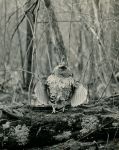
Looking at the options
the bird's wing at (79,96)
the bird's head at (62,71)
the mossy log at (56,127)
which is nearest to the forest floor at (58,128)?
the mossy log at (56,127)

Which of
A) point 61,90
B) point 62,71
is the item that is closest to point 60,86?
point 61,90

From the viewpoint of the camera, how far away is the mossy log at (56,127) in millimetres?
4270

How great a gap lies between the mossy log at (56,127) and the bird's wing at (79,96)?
141 mm

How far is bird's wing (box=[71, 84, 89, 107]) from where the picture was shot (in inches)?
189

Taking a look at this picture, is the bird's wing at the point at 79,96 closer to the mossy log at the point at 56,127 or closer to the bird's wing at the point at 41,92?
the mossy log at the point at 56,127

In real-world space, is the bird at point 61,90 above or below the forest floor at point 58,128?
above

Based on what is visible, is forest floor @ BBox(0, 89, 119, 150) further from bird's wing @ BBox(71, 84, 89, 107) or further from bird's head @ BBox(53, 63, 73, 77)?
bird's head @ BBox(53, 63, 73, 77)

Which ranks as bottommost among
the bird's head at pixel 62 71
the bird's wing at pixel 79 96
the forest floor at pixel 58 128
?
the forest floor at pixel 58 128

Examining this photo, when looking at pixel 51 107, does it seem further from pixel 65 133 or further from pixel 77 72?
pixel 77 72

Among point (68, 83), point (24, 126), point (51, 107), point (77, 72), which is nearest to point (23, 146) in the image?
point (24, 126)

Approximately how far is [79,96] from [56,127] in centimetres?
61

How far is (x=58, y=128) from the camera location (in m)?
4.39

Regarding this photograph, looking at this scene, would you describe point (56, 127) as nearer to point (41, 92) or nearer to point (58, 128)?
point (58, 128)

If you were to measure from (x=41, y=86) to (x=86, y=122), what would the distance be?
691 mm
